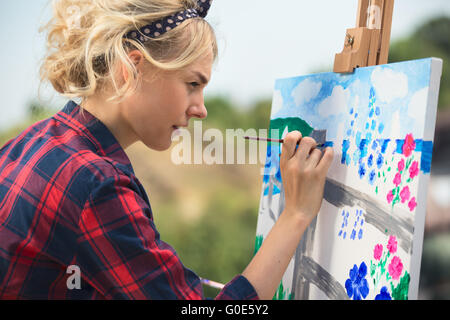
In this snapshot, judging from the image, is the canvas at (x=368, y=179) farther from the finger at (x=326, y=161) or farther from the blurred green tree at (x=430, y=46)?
the blurred green tree at (x=430, y=46)

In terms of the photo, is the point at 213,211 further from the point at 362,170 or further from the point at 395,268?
the point at 395,268

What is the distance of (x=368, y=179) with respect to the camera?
1.01m

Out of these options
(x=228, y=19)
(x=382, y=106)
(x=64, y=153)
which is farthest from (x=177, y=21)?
(x=228, y=19)

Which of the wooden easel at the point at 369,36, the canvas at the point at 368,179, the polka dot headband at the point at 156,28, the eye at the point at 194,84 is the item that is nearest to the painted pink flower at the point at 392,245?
the canvas at the point at 368,179

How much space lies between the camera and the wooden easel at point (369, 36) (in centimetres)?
105

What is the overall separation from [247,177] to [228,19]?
4.25ft

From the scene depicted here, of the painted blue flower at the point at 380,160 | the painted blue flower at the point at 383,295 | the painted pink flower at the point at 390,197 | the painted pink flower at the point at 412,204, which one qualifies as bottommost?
the painted blue flower at the point at 383,295

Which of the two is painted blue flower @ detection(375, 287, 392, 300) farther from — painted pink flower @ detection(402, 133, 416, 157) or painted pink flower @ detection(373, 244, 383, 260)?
painted pink flower @ detection(402, 133, 416, 157)

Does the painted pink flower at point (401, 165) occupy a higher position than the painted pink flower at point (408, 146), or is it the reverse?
the painted pink flower at point (408, 146)

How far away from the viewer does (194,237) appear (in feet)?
12.4

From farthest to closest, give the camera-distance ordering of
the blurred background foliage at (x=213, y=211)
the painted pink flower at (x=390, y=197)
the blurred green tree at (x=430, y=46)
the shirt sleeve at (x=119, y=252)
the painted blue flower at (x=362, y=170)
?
the blurred green tree at (x=430, y=46) → the blurred background foliage at (x=213, y=211) → the painted blue flower at (x=362, y=170) → the painted pink flower at (x=390, y=197) → the shirt sleeve at (x=119, y=252)

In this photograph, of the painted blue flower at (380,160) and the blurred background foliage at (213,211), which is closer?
the painted blue flower at (380,160)

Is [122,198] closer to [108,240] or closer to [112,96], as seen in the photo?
[108,240]

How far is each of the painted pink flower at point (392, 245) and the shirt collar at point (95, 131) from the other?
55 cm
